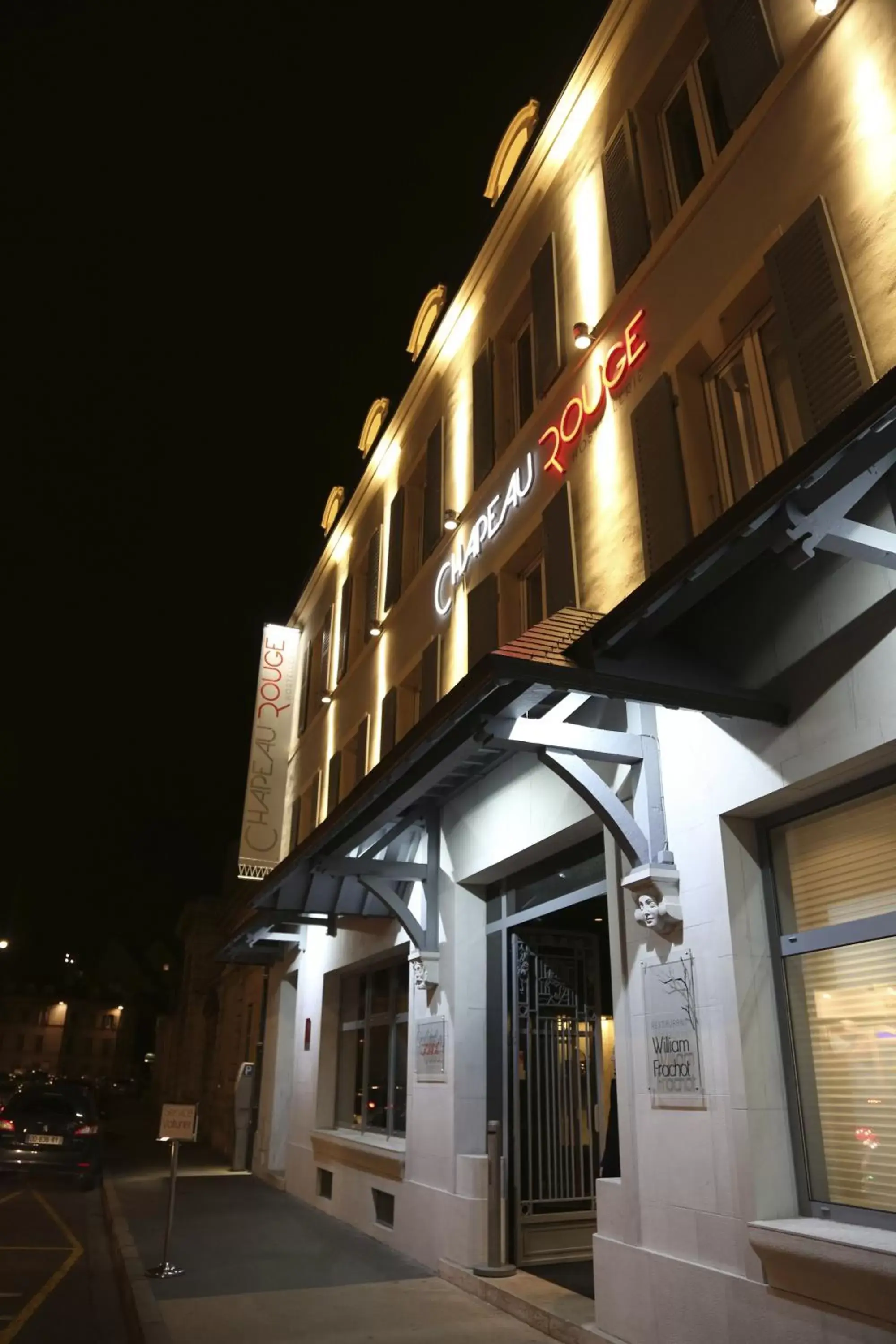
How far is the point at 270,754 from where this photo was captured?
1850cm

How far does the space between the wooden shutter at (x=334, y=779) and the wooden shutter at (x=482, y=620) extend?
16.9 ft

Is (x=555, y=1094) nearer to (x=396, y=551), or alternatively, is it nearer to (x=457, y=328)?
(x=396, y=551)

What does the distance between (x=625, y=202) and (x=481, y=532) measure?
12.1 ft

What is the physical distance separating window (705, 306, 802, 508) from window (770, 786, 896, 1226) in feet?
8.48

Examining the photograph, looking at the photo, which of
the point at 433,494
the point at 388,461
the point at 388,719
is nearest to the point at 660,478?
the point at 433,494

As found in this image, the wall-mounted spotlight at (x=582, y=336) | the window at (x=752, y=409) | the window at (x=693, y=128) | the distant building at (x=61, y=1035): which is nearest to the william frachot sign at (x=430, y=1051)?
the window at (x=752, y=409)

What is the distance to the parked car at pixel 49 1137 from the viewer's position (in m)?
14.3

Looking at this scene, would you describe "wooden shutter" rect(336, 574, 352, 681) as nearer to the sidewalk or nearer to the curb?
the sidewalk

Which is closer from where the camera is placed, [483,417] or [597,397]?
[597,397]

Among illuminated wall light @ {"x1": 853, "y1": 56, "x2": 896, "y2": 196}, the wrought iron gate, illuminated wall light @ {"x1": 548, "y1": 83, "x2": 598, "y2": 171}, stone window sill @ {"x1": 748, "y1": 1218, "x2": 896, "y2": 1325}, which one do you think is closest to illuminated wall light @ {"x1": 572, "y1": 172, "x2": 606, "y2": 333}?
illuminated wall light @ {"x1": 548, "y1": 83, "x2": 598, "y2": 171}

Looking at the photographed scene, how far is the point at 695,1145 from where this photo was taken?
5566 mm

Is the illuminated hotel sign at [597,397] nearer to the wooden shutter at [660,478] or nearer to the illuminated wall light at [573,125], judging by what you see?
the wooden shutter at [660,478]

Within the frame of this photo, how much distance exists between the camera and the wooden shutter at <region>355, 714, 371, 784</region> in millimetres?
14039

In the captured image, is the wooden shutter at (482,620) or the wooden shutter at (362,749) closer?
the wooden shutter at (482,620)
